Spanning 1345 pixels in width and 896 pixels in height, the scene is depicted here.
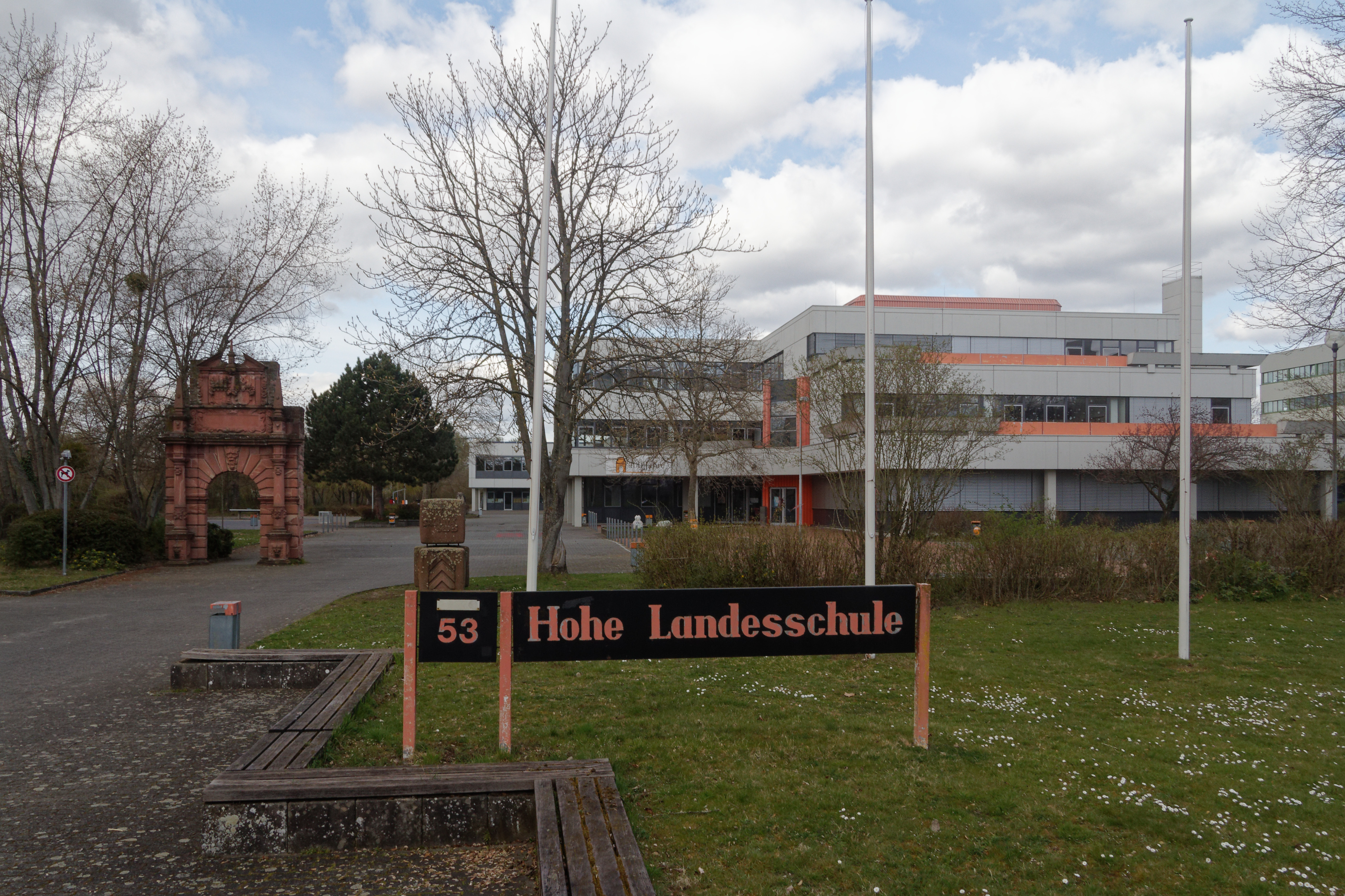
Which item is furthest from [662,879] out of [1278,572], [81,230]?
[81,230]

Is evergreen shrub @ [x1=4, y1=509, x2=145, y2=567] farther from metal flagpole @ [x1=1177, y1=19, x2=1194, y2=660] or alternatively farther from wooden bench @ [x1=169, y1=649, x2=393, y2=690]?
metal flagpole @ [x1=1177, y1=19, x2=1194, y2=660]

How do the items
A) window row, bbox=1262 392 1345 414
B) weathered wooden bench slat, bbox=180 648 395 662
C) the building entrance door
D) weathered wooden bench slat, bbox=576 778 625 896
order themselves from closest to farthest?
weathered wooden bench slat, bbox=576 778 625 896
weathered wooden bench slat, bbox=180 648 395 662
window row, bbox=1262 392 1345 414
the building entrance door

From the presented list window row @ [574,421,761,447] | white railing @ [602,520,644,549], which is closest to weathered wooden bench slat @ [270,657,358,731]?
window row @ [574,421,761,447]

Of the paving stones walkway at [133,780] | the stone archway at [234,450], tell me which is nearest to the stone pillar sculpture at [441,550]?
the paving stones walkway at [133,780]

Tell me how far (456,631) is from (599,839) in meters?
2.02

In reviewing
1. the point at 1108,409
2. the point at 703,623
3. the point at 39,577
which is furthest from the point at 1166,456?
the point at 39,577

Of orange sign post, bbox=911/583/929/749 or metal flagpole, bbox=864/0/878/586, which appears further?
metal flagpole, bbox=864/0/878/586

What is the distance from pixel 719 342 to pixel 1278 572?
36.9ft

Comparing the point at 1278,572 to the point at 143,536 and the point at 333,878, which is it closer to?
the point at 333,878

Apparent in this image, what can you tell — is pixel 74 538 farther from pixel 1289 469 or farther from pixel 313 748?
pixel 1289 469

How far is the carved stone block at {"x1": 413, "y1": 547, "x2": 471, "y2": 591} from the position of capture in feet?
51.1

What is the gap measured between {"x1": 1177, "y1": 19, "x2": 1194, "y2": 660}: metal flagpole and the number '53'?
7748 mm

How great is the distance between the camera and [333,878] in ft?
13.5

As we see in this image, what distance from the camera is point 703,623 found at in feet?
18.8
